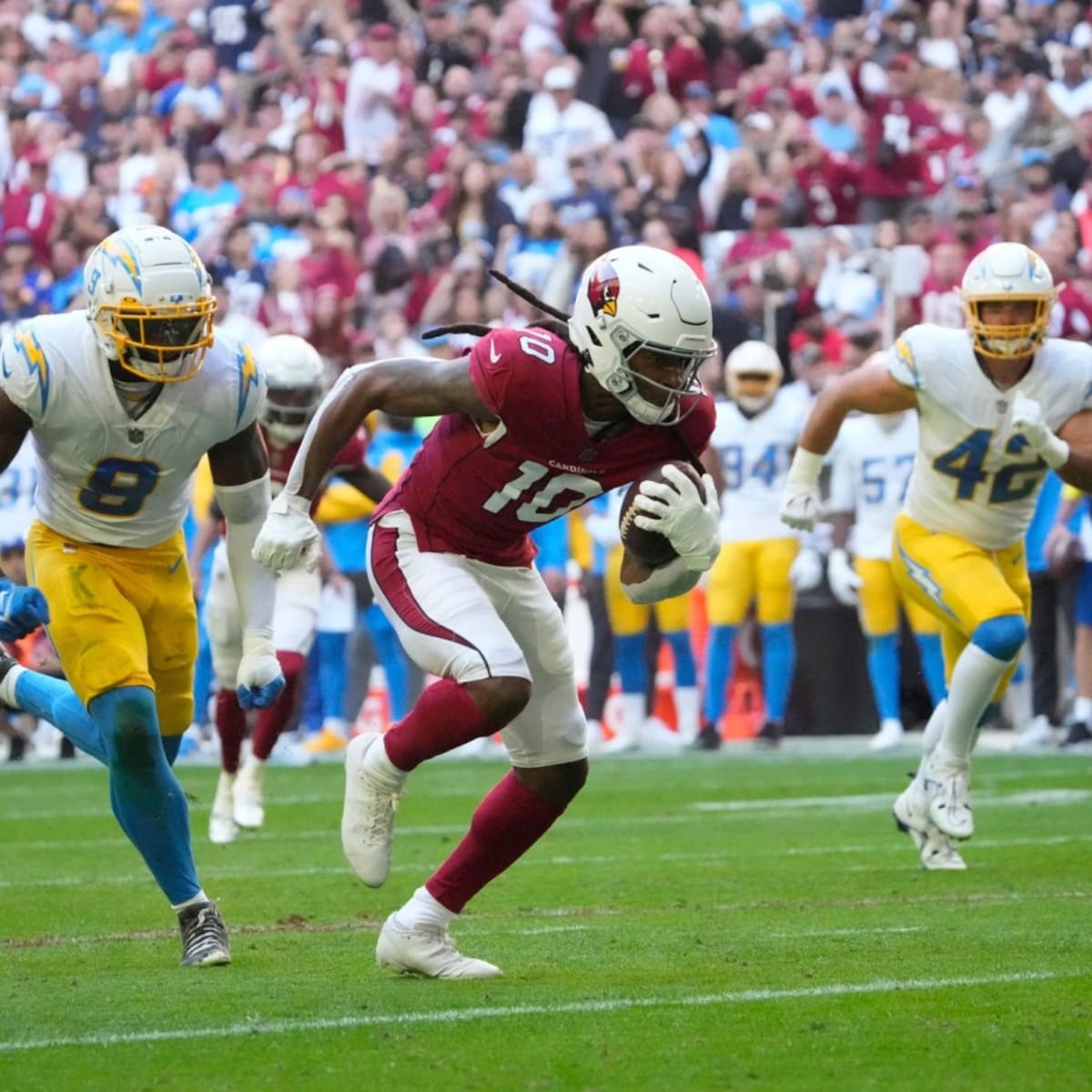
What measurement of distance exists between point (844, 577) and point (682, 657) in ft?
3.66

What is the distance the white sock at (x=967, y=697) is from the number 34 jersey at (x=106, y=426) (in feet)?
8.87

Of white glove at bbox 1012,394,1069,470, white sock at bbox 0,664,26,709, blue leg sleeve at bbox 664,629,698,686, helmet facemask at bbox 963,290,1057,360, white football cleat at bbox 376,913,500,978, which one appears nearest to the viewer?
white football cleat at bbox 376,913,500,978

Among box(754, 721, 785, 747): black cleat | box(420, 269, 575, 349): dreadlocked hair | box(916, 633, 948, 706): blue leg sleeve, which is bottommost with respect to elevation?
box(754, 721, 785, 747): black cleat

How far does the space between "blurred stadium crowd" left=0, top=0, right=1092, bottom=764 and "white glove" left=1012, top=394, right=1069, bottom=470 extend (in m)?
4.99

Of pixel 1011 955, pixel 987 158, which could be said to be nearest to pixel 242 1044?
pixel 1011 955

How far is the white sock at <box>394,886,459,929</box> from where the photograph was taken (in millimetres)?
5180

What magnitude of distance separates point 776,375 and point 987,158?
9.03ft

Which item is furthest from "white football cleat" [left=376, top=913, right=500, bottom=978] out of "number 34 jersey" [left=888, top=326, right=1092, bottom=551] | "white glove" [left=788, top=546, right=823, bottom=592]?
"white glove" [left=788, top=546, right=823, bottom=592]

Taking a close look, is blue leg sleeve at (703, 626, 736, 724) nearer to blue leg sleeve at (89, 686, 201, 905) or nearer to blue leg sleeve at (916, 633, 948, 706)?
blue leg sleeve at (916, 633, 948, 706)

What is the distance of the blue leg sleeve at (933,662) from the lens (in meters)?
11.6

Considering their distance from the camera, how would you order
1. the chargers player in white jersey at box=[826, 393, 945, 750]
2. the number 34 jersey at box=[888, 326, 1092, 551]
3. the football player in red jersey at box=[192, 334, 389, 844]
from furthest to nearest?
the chargers player in white jersey at box=[826, 393, 945, 750]
the football player in red jersey at box=[192, 334, 389, 844]
the number 34 jersey at box=[888, 326, 1092, 551]

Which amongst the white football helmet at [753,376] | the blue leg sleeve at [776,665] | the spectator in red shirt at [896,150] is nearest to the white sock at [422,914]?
the blue leg sleeve at [776,665]

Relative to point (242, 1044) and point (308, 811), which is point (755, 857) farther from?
point (242, 1044)

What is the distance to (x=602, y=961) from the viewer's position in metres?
5.35
